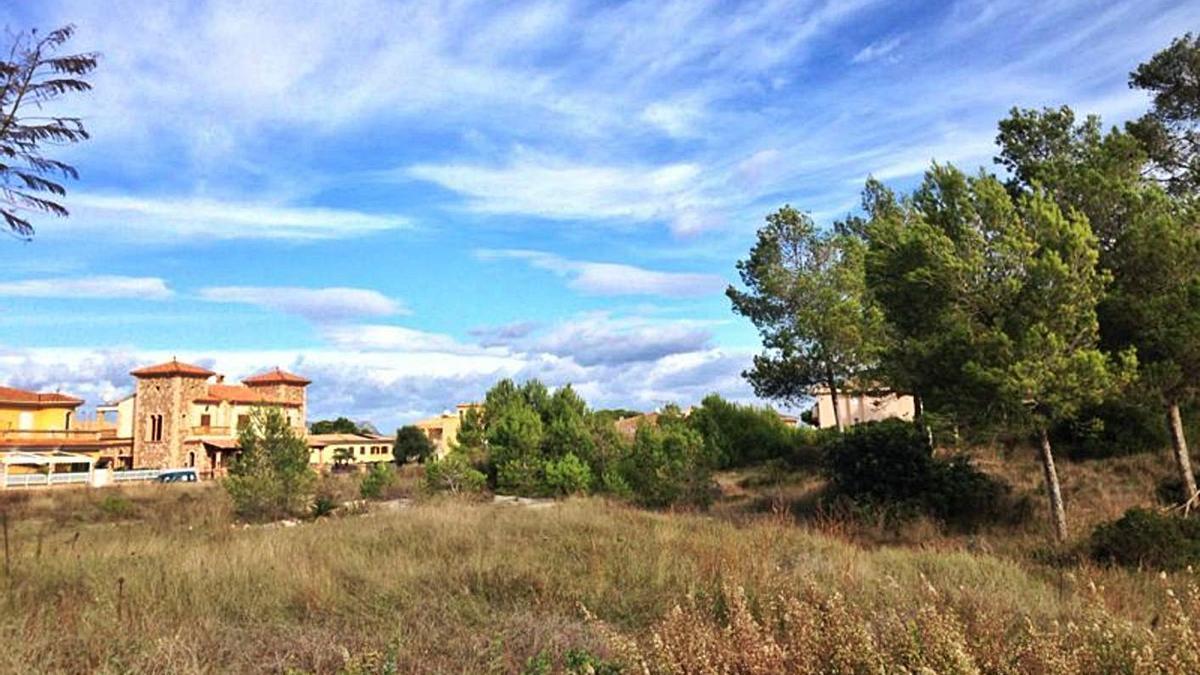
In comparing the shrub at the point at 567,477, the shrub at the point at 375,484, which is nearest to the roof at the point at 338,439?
the shrub at the point at 375,484

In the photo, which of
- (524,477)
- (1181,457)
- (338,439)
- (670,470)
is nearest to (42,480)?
(524,477)

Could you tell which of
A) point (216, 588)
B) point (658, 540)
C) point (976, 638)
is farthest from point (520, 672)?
point (658, 540)

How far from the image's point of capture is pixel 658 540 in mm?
7777

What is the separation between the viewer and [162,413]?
44.7 meters

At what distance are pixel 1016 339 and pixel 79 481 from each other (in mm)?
37391

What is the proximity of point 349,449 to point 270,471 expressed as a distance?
45.8 m

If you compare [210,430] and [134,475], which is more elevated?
[210,430]

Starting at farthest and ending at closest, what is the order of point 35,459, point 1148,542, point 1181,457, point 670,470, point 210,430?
point 210,430
point 35,459
point 670,470
point 1181,457
point 1148,542

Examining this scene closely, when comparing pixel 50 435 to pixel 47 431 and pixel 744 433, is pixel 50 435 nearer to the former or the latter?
pixel 47 431

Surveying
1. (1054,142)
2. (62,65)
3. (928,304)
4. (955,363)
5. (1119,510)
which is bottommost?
(1119,510)

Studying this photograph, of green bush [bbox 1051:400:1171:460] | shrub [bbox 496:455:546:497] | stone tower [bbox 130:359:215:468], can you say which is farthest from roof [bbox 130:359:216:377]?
green bush [bbox 1051:400:1171:460]

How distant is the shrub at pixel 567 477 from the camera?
23.2 m

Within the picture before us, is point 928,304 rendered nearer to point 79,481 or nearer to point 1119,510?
point 1119,510

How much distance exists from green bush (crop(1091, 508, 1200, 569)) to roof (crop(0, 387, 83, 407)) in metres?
55.6
